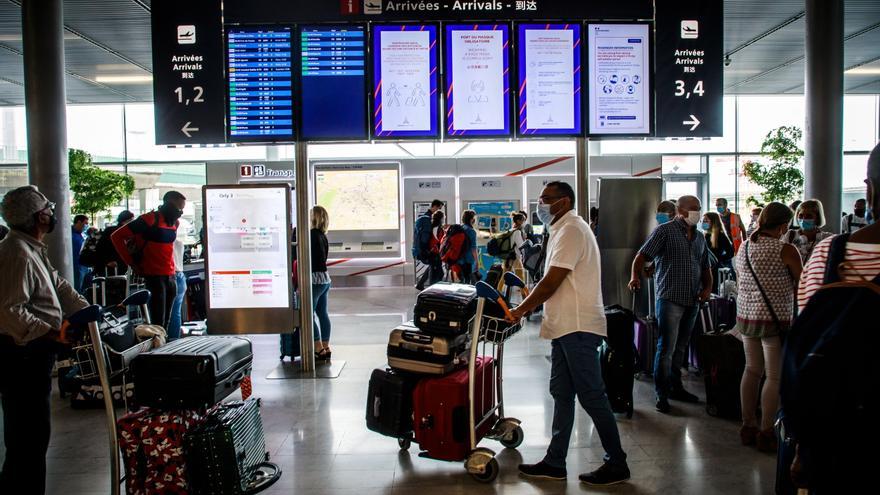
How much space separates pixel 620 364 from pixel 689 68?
301cm

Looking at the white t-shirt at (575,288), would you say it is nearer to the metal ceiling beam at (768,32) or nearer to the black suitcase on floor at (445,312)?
the black suitcase on floor at (445,312)

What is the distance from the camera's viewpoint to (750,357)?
13.6 feet

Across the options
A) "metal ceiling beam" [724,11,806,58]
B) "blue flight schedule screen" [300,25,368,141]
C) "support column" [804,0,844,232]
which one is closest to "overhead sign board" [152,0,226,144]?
"blue flight schedule screen" [300,25,368,141]

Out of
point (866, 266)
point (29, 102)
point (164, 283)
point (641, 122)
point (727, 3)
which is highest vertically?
point (727, 3)

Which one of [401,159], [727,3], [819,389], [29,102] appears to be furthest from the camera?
[401,159]

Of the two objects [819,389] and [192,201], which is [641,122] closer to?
[819,389]

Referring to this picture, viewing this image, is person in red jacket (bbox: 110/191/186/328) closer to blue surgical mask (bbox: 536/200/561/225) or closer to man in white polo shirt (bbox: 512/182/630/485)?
blue surgical mask (bbox: 536/200/561/225)

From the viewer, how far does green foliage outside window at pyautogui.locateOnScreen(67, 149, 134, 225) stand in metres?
12.3

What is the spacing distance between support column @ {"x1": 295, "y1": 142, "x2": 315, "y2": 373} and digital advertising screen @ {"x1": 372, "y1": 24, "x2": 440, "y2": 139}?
1013mm

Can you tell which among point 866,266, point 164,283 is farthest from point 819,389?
point 164,283

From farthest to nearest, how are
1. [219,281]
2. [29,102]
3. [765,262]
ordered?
[29,102] → [219,281] → [765,262]

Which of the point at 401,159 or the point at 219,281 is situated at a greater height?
the point at 401,159

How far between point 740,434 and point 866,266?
9.47 ft

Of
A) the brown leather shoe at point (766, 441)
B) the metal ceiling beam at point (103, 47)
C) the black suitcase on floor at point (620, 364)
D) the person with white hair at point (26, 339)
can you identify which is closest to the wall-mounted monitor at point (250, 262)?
the person with white hair at point (26, 339)
